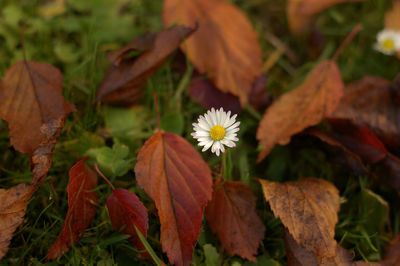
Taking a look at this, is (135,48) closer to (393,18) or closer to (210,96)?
(210,96)

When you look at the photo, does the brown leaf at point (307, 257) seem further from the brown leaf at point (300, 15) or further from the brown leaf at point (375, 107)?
the brown leaf at point (300, 15)

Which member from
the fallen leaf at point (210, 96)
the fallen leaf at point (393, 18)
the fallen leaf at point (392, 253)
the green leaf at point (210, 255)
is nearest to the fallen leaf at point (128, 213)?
the green leaf at point (210, 255)

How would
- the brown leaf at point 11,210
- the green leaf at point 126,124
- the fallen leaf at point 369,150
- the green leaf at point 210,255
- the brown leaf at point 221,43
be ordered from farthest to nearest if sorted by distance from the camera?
1. the brown leaf at point 221,43
2. the green leaf at point 126,124
3. the fallen leaf at point 369,150
4. the green leaf at point 210,255
5. the brown leaf at point 11,210

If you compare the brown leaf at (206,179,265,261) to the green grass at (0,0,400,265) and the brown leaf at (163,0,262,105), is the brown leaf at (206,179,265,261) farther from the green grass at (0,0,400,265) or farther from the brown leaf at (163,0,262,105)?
the brown leaf at (163,0,262,105)

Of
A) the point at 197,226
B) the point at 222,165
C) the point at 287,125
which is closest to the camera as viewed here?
the point at 197,226

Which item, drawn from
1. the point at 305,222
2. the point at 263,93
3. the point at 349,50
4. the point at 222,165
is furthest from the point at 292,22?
the point at 305,222

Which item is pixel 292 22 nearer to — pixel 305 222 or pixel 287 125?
pixel 287 125

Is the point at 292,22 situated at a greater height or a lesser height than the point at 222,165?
greater
